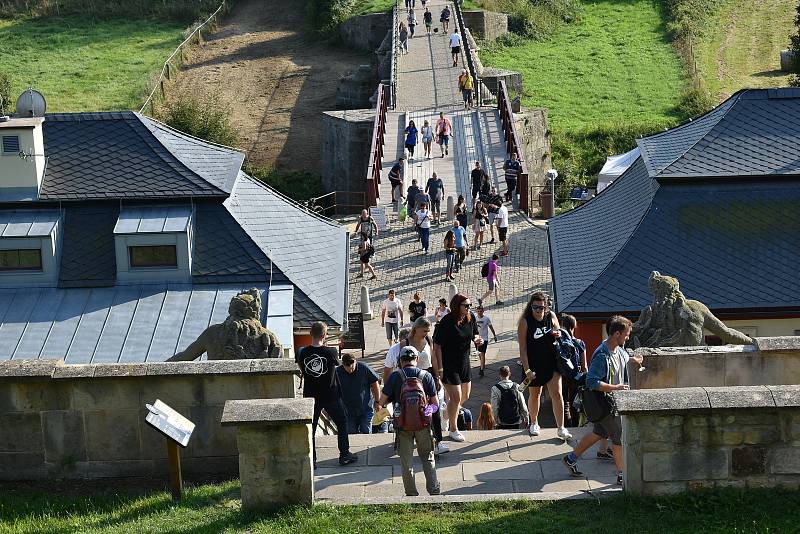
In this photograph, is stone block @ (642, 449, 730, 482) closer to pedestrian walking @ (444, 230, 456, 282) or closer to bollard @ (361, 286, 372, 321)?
bollard @ (361, 286, 372, 321)

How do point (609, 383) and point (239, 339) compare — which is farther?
point (239, 339)

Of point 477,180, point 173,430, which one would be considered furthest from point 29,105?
point 173,430

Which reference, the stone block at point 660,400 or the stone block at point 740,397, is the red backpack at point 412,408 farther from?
the stone block at point 740,397

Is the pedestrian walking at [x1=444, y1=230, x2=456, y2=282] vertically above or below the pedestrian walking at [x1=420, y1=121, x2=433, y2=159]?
below

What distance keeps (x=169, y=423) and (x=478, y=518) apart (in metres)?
2.40

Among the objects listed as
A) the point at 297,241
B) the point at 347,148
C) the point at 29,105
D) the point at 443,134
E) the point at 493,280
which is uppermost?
the point at 29,105

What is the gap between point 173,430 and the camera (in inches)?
421

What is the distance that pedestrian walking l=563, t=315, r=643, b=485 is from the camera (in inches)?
456

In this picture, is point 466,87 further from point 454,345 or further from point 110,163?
point 454,345

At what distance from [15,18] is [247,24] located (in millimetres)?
11970

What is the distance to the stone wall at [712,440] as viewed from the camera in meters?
10.2

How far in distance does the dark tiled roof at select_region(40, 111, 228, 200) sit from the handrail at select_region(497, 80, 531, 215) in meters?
14.1

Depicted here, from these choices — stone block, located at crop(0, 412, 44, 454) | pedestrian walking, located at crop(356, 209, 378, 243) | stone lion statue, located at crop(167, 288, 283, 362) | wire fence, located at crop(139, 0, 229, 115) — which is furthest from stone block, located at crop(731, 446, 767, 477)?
wire fence, located at crop(139, 0, 229, 115)

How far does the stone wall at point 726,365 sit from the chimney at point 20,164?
1185cm
